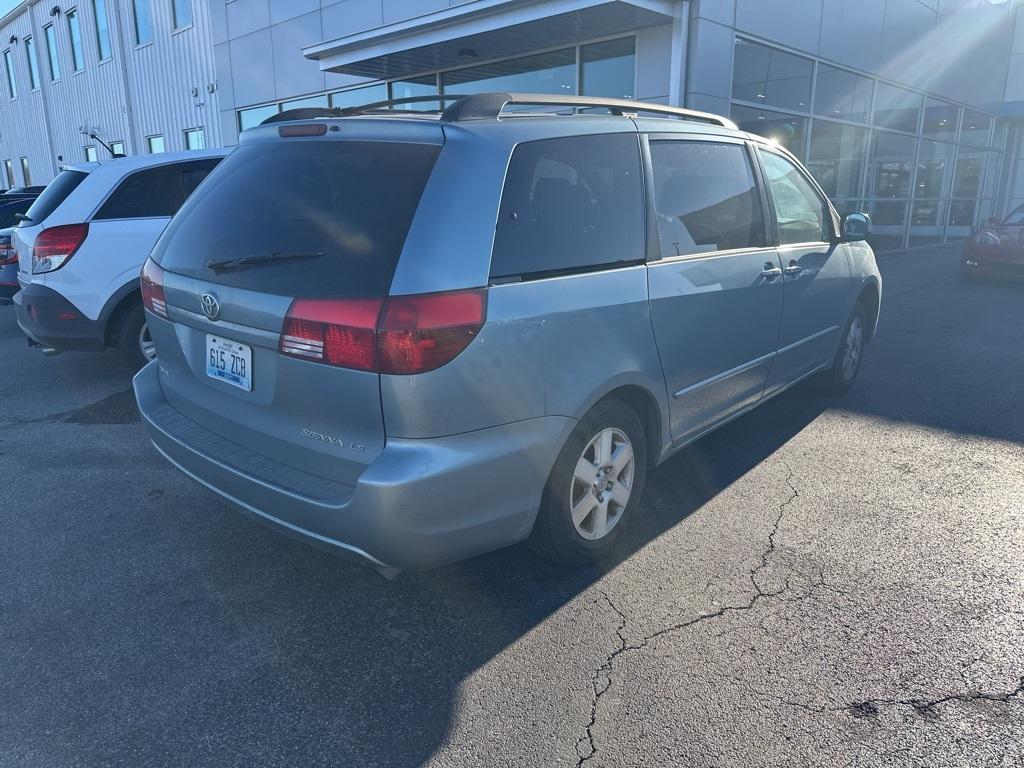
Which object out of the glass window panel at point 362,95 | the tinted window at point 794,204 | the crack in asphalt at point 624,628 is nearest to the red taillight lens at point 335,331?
the crack in asphalt at point 624,628

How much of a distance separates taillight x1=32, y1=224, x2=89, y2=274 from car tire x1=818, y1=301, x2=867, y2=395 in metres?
5.78

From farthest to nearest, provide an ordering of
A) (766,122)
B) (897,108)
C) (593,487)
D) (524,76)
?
(897,108), (524,76), (766,122), (593,487)

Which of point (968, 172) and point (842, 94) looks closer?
point (842, 94)

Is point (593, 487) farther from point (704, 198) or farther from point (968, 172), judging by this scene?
point (968, 172)

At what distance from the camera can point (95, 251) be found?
18.4ft

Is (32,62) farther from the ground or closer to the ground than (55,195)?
farther from the ground

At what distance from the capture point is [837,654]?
100 inches

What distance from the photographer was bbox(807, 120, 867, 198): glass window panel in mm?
12648

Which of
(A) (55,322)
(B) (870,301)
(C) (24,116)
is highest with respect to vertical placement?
(C) (24,116)

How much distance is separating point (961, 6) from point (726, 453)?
61.7 feet

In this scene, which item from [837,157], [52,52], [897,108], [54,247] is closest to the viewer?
[54,247]

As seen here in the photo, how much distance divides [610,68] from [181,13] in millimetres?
12760

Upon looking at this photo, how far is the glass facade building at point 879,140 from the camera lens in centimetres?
1092

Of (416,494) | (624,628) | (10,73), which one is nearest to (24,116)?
(10,73)
